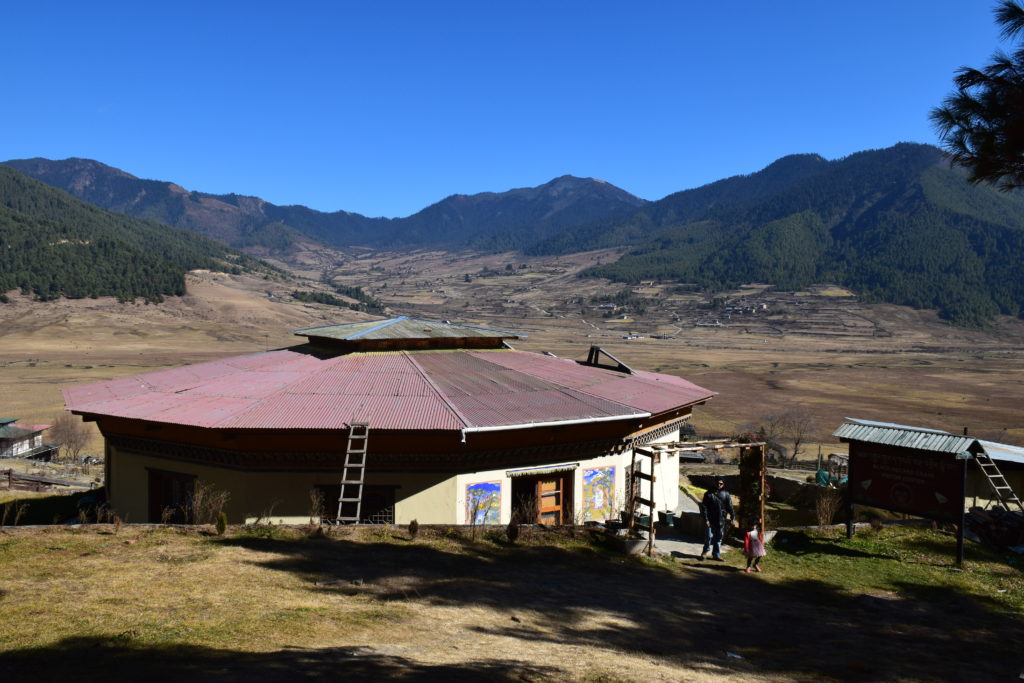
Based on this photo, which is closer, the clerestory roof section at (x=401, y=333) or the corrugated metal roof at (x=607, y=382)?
the corrugated metal roof at (x=607, y=382)

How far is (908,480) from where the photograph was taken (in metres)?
16.2

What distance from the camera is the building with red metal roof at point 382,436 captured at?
16.6m

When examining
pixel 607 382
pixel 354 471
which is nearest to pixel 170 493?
pixel 354 471

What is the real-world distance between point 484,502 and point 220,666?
387 inches

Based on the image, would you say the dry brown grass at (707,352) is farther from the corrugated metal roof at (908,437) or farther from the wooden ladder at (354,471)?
the wooden ladder at (354,471)

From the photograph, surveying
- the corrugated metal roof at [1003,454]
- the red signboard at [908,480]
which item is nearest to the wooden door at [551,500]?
the red signboard at [908,480]

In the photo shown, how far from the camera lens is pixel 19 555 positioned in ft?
39.8

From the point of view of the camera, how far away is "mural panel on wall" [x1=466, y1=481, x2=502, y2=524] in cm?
1695

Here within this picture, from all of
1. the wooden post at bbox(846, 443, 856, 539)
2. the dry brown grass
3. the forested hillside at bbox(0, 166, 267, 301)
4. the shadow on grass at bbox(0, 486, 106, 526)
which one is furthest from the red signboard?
the forested hillside at bbox(0, 166, 267, 301)

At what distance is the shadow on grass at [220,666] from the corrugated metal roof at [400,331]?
1477cm

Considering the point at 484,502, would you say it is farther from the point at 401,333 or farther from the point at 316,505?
the point at 401,333

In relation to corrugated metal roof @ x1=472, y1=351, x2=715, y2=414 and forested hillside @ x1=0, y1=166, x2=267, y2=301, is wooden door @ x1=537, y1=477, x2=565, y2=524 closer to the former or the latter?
corrugated metal roof @ x1=472, y1=351, x2=715, y2=414

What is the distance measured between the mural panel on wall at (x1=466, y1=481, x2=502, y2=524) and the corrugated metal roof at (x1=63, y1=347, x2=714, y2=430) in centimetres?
174

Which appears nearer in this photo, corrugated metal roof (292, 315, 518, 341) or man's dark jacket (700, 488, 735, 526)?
man's dark jacket (700, 488, 735, 526)
